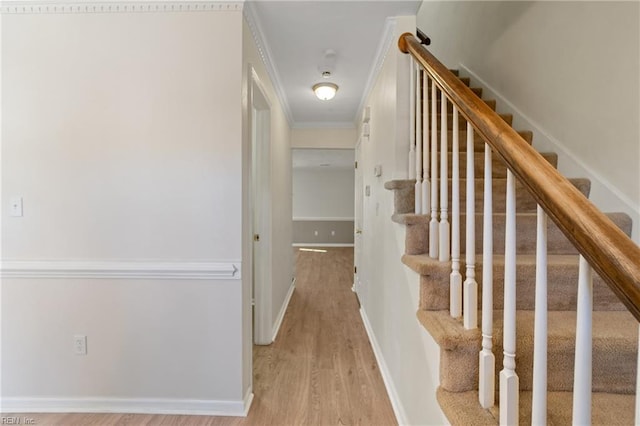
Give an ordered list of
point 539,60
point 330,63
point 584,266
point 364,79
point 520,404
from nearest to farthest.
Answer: point 584,266, point 520,404, point 539,60, point 330,63, point 364,79

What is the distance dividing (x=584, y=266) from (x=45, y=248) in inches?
93.6

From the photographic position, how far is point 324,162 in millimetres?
7207

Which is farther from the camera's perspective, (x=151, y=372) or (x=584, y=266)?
(x=151, y=372)

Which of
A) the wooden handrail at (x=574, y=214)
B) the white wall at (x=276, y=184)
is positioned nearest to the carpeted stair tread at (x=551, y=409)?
the wooden handrail at (x=574, y=214)

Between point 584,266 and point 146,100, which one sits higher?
point 146,100

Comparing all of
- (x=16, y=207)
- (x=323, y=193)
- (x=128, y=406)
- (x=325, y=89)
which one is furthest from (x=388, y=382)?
(x=323, y=193)

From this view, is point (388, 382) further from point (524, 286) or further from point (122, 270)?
point (122, 270)

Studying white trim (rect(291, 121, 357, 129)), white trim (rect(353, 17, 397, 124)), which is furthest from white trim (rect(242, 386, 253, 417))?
white trim (rect(291, 121, 357, 129))

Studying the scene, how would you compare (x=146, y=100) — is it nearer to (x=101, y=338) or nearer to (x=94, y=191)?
(x=94, y=191)

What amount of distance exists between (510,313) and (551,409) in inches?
17.0

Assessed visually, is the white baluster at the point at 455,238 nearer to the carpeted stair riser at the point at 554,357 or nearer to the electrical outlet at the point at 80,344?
the carpeted stair riser at the point at 554,357

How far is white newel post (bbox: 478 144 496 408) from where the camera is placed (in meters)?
0.87

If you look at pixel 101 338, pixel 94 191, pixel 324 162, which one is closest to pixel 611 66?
pixel 94 191

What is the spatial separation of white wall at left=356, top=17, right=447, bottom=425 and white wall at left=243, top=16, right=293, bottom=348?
89 cm
